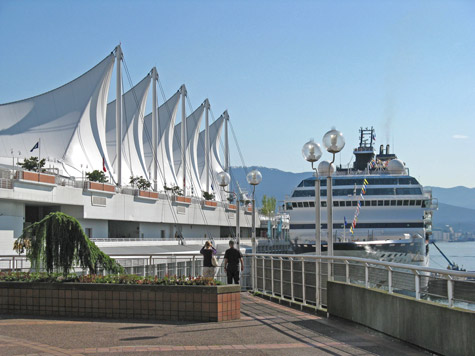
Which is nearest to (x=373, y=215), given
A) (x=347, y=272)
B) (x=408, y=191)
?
(x=408, y=191)

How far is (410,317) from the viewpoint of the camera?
8.18 metres

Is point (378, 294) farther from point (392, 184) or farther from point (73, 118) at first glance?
point (73, 118)

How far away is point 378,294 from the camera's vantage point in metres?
9.12

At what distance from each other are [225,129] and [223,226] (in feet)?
60.5

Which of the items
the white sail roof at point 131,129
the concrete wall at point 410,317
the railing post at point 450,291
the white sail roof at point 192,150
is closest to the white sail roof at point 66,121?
the white sail roof at point 131,129

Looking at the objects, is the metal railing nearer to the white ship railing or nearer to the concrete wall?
the white ship railing

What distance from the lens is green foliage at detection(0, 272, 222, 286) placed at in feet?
34.7

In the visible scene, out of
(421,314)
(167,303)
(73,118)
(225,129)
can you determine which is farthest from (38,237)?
(225,129)

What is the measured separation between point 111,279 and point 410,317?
17.0 feet

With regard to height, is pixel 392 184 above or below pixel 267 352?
above

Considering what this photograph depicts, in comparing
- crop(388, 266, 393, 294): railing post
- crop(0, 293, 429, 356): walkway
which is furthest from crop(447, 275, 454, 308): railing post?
crop(388, 266, 393, 294): railing post

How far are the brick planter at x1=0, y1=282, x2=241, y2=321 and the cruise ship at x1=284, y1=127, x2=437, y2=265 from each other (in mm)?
30318

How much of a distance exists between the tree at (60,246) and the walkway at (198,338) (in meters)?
1.39

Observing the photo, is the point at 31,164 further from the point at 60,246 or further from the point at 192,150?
the point at 192,150
